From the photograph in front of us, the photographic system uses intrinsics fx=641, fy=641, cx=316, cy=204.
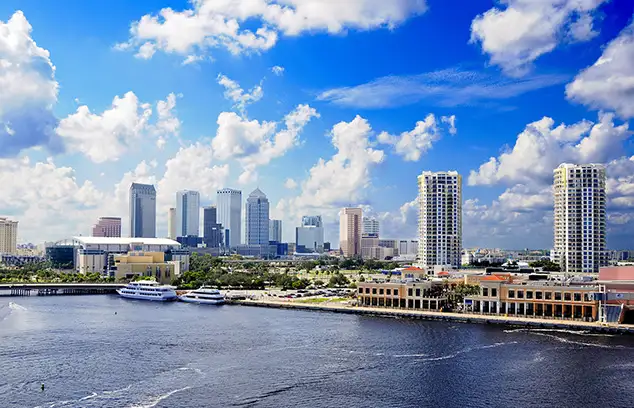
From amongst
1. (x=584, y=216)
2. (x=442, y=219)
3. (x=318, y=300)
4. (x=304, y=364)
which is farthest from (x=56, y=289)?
(x=584, y=216)

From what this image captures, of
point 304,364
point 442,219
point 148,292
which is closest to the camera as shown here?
point 304,364

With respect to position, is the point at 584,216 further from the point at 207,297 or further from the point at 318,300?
the point at 207,297

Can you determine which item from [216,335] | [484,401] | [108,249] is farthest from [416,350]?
[108,249]

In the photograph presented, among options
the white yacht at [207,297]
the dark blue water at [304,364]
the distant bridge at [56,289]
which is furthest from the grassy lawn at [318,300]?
the distant bridge at [56,289]

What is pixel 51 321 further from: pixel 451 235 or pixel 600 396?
pixel 451 235

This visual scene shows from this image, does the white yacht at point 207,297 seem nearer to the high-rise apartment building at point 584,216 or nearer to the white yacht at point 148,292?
the white yacht at point 148,292

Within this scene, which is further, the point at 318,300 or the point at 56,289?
the point at 56,289
